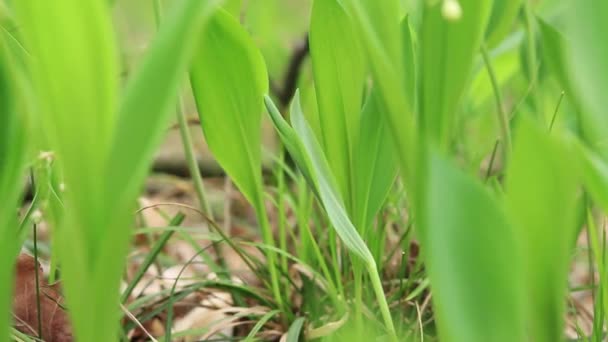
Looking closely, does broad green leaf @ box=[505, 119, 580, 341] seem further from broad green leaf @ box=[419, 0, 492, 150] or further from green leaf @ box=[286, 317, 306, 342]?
green leaf @ box=[286, 317, 306, 342]

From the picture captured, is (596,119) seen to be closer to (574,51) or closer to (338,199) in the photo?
(574,51)

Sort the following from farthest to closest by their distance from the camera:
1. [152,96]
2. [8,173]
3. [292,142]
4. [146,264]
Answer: [146,264], [292,142], [8,173], [152,96]

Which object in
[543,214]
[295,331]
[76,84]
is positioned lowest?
[295,331]

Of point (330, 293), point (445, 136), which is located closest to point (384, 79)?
point (445, 136)

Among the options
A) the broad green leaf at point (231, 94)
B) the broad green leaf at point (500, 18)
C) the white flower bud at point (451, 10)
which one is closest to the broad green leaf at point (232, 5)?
the broad green leaf at point (231, 94)

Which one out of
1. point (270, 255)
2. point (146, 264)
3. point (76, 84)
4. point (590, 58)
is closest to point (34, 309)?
point (146, 264)

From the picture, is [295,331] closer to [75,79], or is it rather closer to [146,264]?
[146,264]

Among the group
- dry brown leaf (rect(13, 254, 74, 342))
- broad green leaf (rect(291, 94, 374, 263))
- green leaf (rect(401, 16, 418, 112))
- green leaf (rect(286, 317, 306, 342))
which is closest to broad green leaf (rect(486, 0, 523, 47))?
green leaf (rect(401, 16, 418, 112))

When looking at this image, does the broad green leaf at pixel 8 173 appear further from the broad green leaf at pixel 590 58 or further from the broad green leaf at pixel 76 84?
the broad green leaf at pixel 590 58
